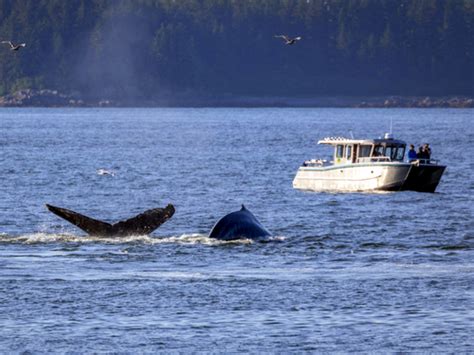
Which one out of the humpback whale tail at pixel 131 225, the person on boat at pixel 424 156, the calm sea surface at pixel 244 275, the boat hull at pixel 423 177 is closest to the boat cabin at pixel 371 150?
the person on boat at pixel 424 156

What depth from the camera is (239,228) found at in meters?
43.0

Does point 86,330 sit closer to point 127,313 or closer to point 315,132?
point 127,313

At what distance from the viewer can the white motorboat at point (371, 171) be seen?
68750 millimetres

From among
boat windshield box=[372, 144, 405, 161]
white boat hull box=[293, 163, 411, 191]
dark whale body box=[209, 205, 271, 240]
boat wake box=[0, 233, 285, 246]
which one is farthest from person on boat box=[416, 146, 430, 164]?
dark whale body box=[209, 205, 271, 240]

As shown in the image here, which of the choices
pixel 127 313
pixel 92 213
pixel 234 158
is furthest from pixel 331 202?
pixel 234 158

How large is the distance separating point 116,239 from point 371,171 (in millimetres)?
28151

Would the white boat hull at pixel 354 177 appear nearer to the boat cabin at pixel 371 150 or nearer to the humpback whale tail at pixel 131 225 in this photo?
the boat cabin at pixel 371 150

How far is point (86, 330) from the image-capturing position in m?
29.6

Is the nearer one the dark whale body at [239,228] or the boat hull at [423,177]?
the dark whale body at [239,228]

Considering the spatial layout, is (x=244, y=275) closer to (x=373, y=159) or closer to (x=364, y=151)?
(x=373, y=159)

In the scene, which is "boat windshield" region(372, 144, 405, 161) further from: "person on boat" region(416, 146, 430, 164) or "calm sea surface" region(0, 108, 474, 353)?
"calm sea surface" region(0, 108, 474, 353)

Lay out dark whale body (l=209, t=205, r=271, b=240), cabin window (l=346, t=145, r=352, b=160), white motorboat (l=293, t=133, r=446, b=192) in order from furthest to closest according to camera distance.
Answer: cabin window (l=346, t=145, r=352, b=160) → white motorboat (l=293, t=133, r=446, b=192) → dark whale body (l=209, t=205, r=271, b=240)

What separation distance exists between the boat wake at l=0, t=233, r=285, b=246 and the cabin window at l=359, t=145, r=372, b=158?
85.9 ft

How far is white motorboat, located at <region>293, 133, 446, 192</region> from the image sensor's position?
6875 centimetres
